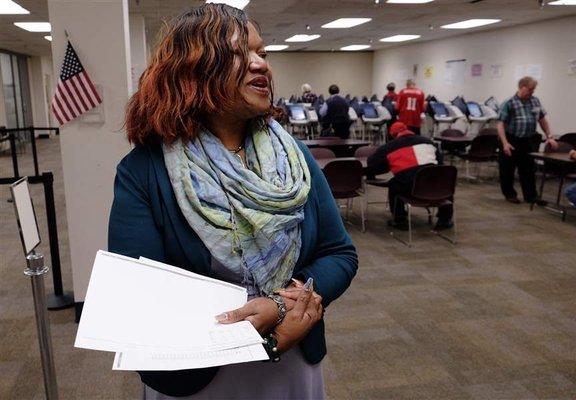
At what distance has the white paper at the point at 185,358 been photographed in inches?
31.2

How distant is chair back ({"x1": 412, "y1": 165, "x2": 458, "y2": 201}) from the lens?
16.6ft

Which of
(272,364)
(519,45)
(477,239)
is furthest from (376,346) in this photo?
(519,45)

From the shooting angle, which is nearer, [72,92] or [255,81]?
[255,81]

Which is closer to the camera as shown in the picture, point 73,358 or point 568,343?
point 73,358

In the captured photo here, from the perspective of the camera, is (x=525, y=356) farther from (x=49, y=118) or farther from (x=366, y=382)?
(x=49, y=118)

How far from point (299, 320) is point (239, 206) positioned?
0.26m

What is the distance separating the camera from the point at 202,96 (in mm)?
1030

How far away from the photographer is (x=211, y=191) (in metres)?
1.01

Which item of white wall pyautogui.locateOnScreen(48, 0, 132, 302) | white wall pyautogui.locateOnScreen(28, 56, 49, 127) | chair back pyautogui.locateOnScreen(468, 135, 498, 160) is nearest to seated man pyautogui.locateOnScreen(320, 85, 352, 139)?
chair back pyautogui.locateOnScreen(468, 135, 498, 160)

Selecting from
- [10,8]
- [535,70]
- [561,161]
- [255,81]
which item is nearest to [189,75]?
[255,81]

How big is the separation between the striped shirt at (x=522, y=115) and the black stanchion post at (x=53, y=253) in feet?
18.9

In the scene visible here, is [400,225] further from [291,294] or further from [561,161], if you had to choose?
[291,294]

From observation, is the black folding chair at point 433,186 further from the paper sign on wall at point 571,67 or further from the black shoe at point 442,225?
the paper sign on wall at point 571,67

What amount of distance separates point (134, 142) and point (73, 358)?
93.6 inches
